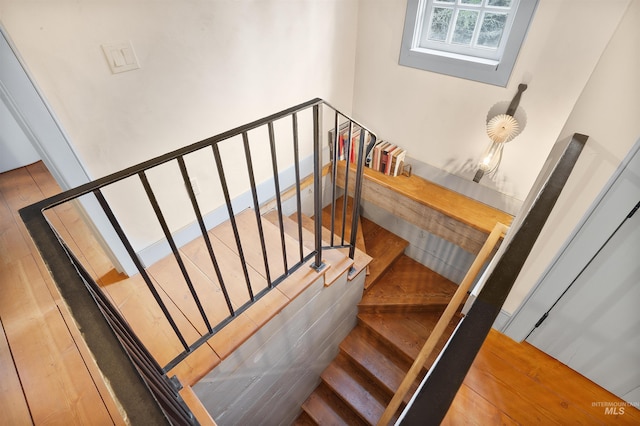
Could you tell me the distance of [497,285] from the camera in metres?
0.74

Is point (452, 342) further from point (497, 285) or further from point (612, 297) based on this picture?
point (612, 297)

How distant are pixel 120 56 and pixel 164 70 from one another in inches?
8.3

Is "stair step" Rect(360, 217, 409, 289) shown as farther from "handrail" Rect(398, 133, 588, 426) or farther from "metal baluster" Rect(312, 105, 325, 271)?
"handrail" Rect(398, 133, 588, 426)

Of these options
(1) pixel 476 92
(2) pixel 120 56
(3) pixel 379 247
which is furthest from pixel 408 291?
(2) pixel 120 56

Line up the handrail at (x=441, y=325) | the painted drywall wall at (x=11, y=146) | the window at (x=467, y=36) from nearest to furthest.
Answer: the handrail at (x=441, y=325), the window at (x=467, y=36), the painted drywall wall at (x=11, y=146)

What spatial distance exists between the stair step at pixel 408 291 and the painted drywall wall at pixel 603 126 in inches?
54.7

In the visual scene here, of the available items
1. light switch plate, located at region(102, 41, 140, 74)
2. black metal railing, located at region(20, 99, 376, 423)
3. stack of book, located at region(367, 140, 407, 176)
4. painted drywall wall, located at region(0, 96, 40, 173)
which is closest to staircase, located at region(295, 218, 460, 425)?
black metal railing, located at region(20, 99, 376, 423)

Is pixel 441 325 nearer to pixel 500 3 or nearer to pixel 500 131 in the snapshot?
pixel 500 131

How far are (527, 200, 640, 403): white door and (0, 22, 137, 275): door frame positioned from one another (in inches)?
91.3

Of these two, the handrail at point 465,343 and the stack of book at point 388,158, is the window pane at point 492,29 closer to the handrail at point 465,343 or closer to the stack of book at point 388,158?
the stack of book at point 388,158

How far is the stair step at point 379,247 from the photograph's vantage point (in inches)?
113

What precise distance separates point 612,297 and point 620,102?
31.0 inches

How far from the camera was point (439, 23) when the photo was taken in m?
2.30

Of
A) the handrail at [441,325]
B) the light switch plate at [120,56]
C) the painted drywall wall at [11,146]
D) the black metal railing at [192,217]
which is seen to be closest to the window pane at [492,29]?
the black metal railing at [192,217]
